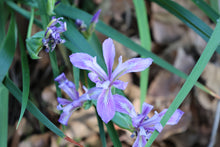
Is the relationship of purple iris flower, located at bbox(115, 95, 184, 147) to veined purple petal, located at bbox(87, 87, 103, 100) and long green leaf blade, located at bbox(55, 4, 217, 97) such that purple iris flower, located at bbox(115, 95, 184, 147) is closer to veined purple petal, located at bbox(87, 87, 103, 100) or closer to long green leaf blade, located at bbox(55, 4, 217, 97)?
veined purple petal, located at bbox(87, 87, 103, 100)

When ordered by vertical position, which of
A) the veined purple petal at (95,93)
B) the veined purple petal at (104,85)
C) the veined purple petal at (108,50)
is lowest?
the veined purple petal at (95,93)

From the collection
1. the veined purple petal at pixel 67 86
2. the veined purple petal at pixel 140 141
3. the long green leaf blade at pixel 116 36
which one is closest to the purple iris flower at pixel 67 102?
the veined purple petal at pixel 67 86

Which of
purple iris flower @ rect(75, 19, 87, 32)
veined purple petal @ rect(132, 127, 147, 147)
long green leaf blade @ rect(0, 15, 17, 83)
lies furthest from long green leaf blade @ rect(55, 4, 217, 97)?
veined purple petal @ rect(132, 127, 147, 147)

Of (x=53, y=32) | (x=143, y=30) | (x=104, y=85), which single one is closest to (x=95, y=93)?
(x=104, y=85)

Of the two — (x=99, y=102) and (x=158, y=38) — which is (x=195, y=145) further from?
(x=99, y=102)

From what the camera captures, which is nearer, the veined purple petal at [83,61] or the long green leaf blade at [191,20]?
the veined purple petal at [83,61]

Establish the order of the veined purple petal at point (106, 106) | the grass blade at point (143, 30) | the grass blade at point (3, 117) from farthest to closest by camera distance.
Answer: the grass blade at point (143, 30) < the grass blade at point (3, 117) < the veined purple petal at point (106, 106)

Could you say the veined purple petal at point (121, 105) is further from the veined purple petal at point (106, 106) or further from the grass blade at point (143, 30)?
the grass blade at point (143, 30)

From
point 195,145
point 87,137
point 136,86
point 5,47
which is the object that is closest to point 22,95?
point 5,47

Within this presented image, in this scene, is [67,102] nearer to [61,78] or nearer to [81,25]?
[61,78]
